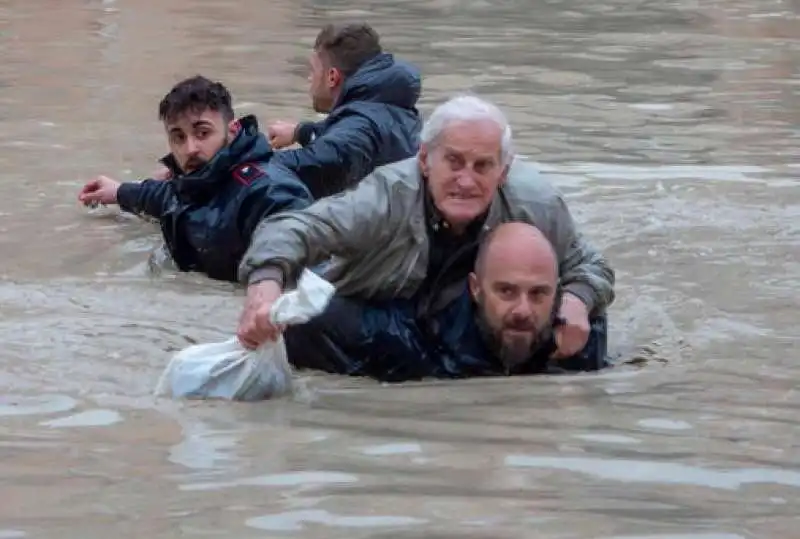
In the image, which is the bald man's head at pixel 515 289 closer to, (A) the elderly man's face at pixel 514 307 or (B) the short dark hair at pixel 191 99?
(A) the elderly man's face at pixel 514 307

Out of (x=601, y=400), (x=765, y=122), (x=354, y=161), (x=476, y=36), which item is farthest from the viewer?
(x=476, y=36)

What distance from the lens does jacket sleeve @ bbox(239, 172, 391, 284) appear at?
5883 millimetres

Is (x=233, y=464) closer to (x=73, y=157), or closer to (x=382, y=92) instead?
(x=382, y=92)

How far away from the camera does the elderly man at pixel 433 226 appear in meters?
6.08

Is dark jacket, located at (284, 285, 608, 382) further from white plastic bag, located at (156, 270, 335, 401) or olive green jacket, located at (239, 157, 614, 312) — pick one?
white plastic bag, located at (156, 270, 335, 401)

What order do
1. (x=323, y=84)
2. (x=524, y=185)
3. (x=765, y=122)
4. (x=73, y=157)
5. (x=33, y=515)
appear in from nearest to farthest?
(x=33, y=515)
(x=524, y=185)
(x=323, y=84)
(x=73, y=157)
(x=765, y=122)

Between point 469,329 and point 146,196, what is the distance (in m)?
3.53

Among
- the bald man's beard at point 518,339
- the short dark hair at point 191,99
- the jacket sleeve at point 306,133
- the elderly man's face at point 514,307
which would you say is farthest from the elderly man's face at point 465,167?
the jacket sleeve at point 306,133

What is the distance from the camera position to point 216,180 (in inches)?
327

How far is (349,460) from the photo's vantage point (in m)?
4.95

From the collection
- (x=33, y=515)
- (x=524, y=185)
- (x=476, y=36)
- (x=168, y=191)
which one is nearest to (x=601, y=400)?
(x=524, y=185)

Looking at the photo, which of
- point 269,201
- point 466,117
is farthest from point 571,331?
point 269,201

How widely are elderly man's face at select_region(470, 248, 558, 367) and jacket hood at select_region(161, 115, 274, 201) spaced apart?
2.23 meters

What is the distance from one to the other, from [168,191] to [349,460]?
462cm
